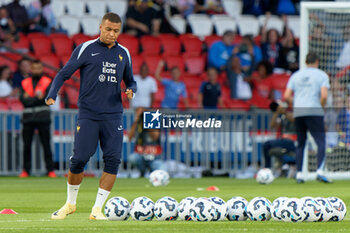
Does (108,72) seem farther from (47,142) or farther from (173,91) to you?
(173,91)

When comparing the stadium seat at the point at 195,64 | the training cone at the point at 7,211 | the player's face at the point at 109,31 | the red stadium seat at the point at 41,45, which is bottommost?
the training cone at the point at 7,211

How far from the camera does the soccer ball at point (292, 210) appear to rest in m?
8.09

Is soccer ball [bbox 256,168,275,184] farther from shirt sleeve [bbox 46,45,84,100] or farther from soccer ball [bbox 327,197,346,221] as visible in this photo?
shirt sleeve [bbox 46,45,84,100]

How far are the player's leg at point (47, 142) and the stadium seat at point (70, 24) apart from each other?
520 centimetres

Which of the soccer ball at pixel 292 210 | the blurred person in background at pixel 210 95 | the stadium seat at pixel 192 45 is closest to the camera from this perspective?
the soccer ball at pixel 292 210

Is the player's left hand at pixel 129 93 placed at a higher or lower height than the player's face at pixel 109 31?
lower

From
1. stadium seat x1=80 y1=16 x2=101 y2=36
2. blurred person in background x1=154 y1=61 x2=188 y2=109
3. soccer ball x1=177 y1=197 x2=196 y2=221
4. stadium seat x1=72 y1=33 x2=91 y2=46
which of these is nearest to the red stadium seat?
stadium seat x1=72 y1=33 x2=91 y2=46

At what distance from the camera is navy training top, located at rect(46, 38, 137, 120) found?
877 cm

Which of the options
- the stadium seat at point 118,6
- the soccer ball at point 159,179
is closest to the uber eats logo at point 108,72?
the soccer ball at point 159,179

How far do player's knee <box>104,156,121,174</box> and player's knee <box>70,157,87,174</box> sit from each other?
26cm

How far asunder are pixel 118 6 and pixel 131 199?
42.8 feet

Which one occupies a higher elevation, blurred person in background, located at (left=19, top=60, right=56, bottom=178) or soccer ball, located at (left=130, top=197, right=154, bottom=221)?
blurred person in background, located at (left=19, top=60, right=56, bottom=178)

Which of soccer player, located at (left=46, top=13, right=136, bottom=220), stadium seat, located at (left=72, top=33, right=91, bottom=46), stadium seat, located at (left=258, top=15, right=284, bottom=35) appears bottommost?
soccer player, located at (left=46, top=13, right=136, bottom=220)

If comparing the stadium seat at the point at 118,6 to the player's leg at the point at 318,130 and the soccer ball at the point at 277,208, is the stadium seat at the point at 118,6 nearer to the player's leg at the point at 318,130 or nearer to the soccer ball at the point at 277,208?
the player's leg at the point at 318,130
